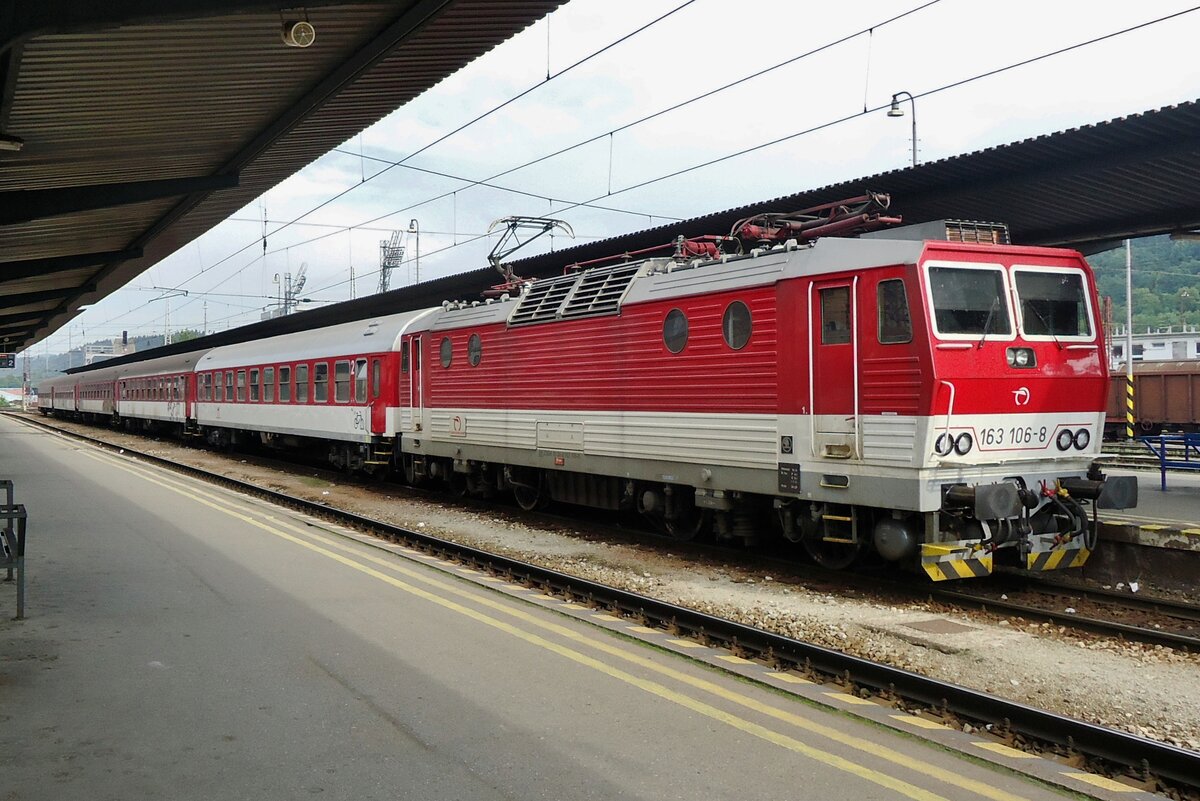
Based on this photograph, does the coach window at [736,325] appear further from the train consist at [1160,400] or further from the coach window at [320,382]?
the train consist at [1160,400]

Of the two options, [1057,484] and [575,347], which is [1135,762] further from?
[575,347]

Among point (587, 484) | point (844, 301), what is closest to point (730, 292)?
point (844, 301)

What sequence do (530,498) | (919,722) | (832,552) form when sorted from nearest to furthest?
(919,722)
(832,552)
(530,498)

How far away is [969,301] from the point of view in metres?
8.82

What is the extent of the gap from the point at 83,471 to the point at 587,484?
46.4 ft

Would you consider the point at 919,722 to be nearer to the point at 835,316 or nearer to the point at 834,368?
the point at 834,368

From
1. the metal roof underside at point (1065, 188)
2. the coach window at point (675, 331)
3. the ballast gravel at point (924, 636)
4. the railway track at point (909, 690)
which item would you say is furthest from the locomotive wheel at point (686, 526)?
the metal roof underside at point (1065, 188)

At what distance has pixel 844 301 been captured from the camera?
915 centimetres

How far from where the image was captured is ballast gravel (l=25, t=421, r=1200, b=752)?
6175mm

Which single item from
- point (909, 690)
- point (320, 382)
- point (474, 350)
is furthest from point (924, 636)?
point (320, 382)

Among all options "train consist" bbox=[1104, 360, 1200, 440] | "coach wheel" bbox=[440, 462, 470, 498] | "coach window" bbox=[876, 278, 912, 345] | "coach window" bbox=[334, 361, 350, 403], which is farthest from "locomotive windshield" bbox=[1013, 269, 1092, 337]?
"train consist" bbox=[1104, 360, 1200, 440]

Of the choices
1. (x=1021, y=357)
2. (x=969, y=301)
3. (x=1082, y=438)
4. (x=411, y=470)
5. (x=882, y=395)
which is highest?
(x=969, y=301)

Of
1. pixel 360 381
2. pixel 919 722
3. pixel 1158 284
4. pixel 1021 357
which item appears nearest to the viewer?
pixel 919 722

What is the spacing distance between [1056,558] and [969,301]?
2721 millimetres
